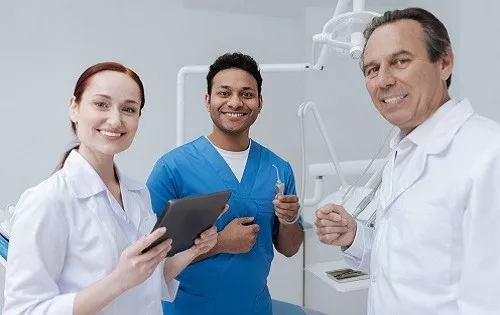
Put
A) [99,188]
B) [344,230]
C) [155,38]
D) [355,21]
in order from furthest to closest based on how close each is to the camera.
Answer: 1. [155,38]
2. [355,21]
3. [344,230]
4. [99,188]

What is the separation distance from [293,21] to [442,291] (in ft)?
5.65

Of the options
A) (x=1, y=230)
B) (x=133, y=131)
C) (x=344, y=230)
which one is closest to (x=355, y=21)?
(x=344, y=230)

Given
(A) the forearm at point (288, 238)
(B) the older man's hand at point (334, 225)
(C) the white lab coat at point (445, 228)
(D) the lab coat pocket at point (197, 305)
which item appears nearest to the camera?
(C) the white lab coat at point (445, 228)

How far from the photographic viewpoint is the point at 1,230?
4.10ft

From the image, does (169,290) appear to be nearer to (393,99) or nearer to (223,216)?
(223,216)

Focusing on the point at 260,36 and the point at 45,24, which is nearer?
the point at 45,24

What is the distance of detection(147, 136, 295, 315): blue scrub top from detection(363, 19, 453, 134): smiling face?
24.7 inches

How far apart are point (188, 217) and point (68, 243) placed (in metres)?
0.24

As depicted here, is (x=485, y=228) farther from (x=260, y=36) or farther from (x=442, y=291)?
(x=260, y=36)

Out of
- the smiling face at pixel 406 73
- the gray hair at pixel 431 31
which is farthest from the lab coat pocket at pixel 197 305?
the gray hair at pixel 431 31

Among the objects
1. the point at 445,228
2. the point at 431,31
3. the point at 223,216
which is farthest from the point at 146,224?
the point at 431,31

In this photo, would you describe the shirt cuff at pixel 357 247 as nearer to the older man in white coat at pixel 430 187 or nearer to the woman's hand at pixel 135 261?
the older man in white coat at pixel 430 187

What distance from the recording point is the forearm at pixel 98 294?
32.1 inches

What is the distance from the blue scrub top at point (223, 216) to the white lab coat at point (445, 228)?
1.75 feet
